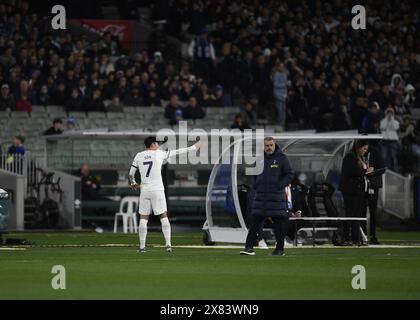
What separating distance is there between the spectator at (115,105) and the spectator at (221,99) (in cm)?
348

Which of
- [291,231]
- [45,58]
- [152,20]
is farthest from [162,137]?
[152,20]

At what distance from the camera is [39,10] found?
49.6 meters

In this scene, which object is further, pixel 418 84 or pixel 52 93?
pixel 418 84

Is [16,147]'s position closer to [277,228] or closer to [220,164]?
[220,164]

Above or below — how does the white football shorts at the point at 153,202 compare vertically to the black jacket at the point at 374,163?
below

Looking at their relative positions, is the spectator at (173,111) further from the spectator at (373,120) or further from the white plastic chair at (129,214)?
the spectator at (373,120)

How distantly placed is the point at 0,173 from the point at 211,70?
10.3 metres

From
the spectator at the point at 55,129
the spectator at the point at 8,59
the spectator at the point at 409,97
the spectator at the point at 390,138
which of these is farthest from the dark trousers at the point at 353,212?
the spectator at the point at 409,97

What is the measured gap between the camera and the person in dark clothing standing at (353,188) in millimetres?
29812

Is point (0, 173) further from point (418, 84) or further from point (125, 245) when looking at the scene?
point (418, 84)

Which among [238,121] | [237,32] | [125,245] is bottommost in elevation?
[125,245]

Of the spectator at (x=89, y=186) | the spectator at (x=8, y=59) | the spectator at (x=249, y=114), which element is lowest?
the spectator at (x=89, y=186)

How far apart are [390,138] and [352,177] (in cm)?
1315

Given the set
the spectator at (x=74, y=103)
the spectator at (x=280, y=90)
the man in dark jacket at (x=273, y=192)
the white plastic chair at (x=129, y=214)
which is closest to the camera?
the man in dark jacket at (x=273, y=192)
